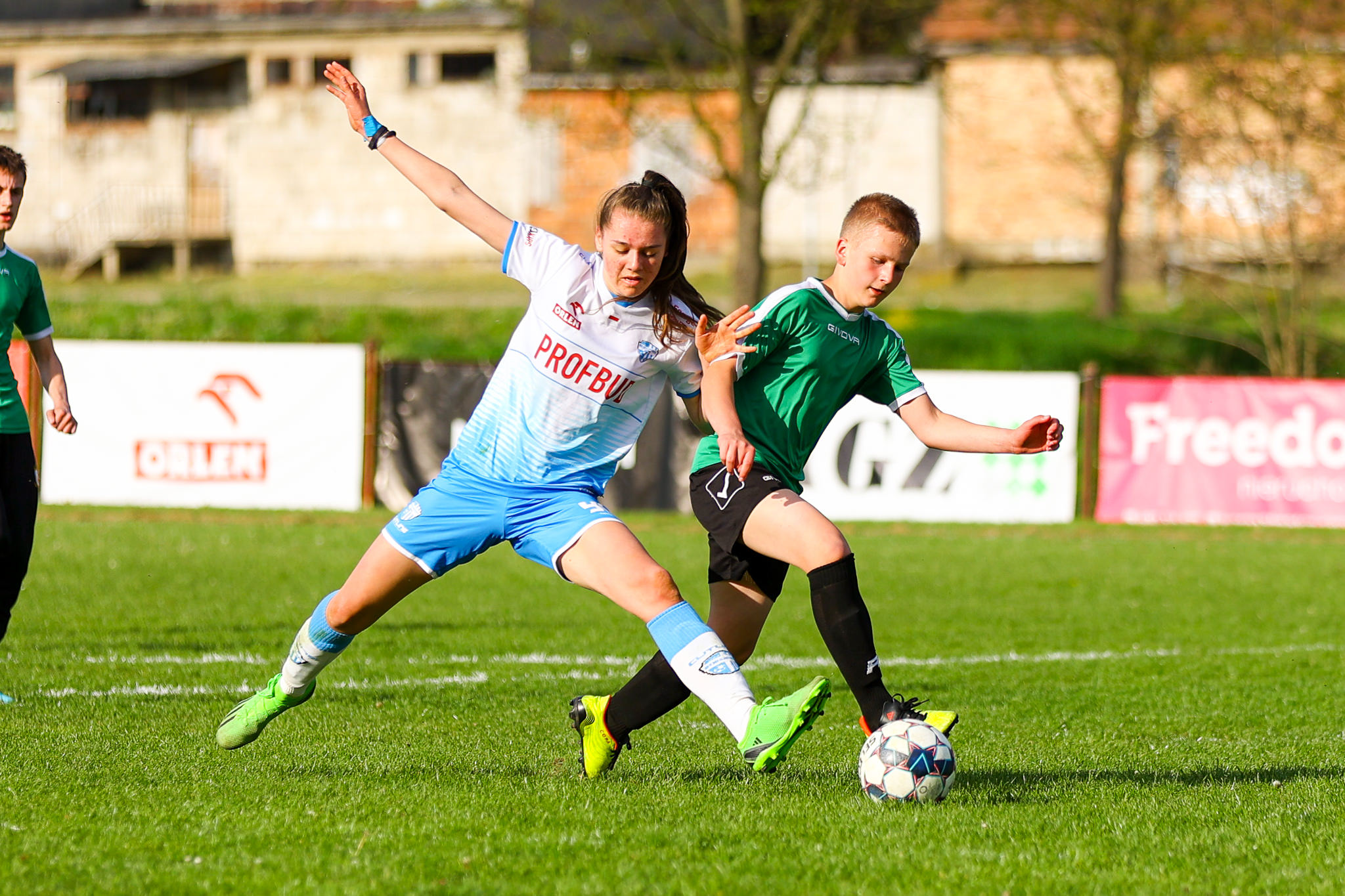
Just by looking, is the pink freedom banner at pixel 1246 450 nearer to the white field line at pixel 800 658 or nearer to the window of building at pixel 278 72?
the white field line at pixel 800 658

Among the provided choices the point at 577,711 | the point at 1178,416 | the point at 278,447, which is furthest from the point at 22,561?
the point at 1178,416

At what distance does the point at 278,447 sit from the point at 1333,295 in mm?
22986

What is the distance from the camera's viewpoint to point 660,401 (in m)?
17.1

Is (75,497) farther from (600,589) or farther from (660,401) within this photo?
(600,589)

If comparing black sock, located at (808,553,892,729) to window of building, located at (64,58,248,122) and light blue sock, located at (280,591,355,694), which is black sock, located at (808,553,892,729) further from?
window of building, located at (64,58,248,122)

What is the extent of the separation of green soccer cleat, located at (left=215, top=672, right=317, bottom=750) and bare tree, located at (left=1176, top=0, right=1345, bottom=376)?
21.3 m

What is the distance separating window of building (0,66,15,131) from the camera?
4112cm

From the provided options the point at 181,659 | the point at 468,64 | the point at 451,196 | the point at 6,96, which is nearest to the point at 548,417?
the point at 451,196

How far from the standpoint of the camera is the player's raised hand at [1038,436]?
5.22m

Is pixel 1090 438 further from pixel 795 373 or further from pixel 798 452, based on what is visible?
pixel 795 373

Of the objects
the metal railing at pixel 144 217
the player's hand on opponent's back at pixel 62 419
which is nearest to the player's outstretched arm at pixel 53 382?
the player's hand on opponent's back at pixel 62 419

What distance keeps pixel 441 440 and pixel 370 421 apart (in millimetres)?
831

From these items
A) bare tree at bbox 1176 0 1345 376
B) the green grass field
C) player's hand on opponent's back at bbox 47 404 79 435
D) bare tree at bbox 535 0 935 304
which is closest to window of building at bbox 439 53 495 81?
bare tree at bbox 535 0 935 304

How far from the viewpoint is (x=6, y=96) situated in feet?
136
